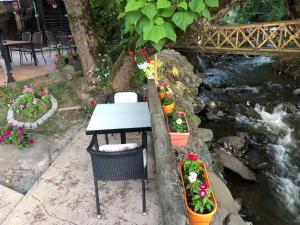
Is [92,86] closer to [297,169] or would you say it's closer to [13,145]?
[13,145]

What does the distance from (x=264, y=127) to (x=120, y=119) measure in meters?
6.72

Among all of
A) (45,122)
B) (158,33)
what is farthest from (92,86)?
(158,33)

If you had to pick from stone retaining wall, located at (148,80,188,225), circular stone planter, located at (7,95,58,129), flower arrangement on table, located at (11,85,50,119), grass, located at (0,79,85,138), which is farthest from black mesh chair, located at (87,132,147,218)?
flower arrangement on table, located at (11,85,50,119)

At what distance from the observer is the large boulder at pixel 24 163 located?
393 cm

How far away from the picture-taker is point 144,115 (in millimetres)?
3645

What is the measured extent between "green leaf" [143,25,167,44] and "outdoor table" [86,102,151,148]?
107 centimetres

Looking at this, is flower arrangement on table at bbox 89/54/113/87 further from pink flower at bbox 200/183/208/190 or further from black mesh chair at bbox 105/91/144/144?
pink flower at bbox 200/183/208/190

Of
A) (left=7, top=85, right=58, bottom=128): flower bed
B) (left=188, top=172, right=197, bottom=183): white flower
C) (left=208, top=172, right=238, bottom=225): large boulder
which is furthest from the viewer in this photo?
(left=7, top=85, right=58, bottom=128): flower bed

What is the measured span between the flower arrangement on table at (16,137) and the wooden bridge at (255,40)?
598cm

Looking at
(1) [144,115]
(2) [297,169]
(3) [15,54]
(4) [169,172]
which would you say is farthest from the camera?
(3) [15,54]

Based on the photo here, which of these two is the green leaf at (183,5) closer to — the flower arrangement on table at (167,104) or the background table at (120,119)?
the background table at (120,119)

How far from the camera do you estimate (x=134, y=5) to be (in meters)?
2.84

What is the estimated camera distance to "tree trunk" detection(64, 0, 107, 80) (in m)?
5.64

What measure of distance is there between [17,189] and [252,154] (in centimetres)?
582
